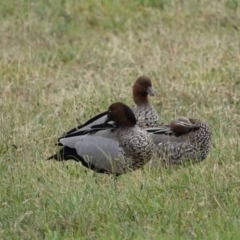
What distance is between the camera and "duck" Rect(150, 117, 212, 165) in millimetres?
6613

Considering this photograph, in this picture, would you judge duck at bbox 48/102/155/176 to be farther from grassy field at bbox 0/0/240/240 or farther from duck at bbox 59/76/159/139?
duck at bbox 59/76/159/139

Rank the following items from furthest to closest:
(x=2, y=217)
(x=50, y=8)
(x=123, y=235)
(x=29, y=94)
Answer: (x=50, y=8) → (x=29, y=94) → (x=2, y=217) → (x=123, y=235)

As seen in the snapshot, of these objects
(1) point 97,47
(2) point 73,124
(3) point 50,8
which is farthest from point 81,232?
(3) point 50,8

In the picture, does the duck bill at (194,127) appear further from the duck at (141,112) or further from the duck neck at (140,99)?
the duck neck at (140,99)

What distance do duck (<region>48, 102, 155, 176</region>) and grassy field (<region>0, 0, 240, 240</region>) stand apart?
0.29ft

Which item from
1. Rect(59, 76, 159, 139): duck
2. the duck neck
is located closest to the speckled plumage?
Rect(59, 76, 159, 139): duck

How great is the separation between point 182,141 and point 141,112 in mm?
891

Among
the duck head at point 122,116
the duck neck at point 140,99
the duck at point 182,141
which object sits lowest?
the duck at point 182,141

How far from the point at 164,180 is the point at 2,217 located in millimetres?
1072

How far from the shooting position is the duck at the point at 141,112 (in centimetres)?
707

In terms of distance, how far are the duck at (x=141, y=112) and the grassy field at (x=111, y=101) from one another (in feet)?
1.03

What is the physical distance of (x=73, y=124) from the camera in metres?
7.82

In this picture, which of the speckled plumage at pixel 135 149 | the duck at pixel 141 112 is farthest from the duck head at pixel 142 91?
the speckled plumage at pixel 135 149

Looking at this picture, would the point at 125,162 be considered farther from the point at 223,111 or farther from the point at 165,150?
the point at 223,111
